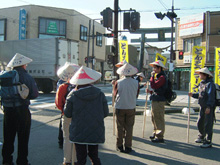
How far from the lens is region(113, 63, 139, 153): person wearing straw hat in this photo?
17.0 ft

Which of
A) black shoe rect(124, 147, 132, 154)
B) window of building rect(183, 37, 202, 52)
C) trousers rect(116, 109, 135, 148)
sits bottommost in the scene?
black shoe rect(124, 147, 132, 154)

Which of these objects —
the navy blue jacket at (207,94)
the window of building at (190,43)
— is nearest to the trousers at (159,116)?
the navy blue jacket at (207,94)

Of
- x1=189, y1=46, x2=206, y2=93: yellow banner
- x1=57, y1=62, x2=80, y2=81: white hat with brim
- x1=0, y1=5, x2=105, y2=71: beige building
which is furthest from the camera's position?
x1=0, y1=5, x2=105, y2=71: beige building

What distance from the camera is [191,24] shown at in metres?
25.1

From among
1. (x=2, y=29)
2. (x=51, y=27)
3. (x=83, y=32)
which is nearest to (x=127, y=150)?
(x=51, y=27)

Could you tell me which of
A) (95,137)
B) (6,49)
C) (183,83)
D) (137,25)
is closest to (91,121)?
(95,137)

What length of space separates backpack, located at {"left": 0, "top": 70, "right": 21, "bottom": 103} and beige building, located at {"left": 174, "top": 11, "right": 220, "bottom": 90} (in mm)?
22029

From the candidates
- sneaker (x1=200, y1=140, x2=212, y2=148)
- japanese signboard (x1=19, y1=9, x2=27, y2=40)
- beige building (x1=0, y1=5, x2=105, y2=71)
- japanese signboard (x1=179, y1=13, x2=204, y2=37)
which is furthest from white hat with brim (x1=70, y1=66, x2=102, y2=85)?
beige building (x1=0, y1=5, x2=105, y2=71)

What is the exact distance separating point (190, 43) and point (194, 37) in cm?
83

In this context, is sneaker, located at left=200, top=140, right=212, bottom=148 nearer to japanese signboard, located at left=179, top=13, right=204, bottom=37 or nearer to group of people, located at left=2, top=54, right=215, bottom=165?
group of people, located at left=2, top=54, right=215, bottom=165

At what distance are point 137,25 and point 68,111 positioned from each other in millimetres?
8544

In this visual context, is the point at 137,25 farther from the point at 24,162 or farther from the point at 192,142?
the point at 24,162

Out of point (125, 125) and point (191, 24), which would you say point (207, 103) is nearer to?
point (125, 125)

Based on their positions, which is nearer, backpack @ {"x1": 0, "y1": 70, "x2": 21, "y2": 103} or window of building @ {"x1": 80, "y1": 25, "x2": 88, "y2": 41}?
backpack @ {"x1": 0, "y1": 70, "x2": 21, "y2": 103}
